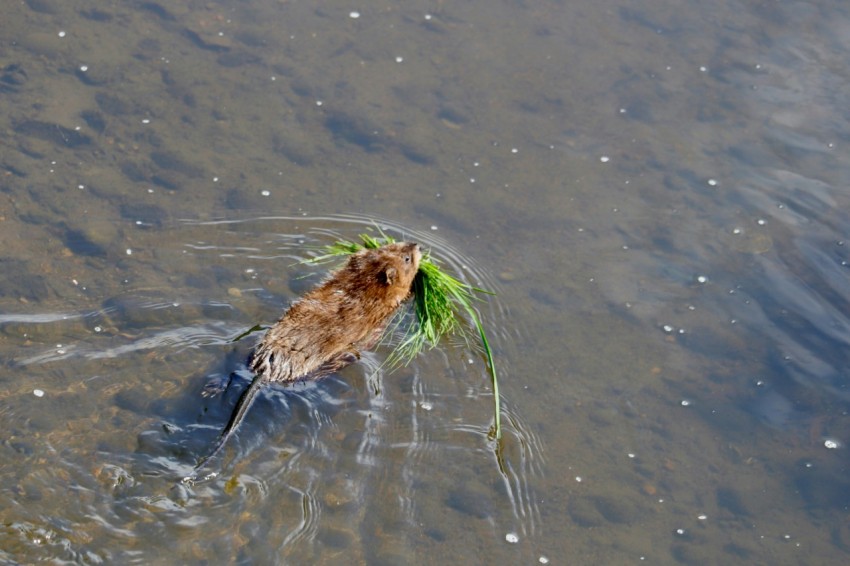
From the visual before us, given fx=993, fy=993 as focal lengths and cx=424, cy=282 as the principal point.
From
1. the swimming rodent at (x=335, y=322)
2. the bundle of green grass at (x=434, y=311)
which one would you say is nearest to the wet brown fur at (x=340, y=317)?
the swimming rodent at (x=335, y=322)

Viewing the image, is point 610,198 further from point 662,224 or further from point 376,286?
point 376,286

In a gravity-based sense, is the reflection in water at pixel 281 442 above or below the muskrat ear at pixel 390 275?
below

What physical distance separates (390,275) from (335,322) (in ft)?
1.70

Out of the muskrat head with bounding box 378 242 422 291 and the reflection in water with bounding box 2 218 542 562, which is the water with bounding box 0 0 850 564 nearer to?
the reflection in water with bounding box 2 218 542 562

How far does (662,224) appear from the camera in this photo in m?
7.91

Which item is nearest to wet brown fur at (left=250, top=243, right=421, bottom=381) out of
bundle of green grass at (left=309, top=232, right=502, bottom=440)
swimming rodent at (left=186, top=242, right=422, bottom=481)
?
swimming rodent at (left=186, top=242, right=422, bottom=481)

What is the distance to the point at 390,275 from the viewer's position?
6562 millimetres

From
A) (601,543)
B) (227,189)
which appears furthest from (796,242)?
(227,189)

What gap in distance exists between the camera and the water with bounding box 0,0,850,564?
5750 mm

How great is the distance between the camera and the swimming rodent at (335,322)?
602 cm

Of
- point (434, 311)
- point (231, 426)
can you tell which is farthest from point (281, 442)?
point (434, 311)

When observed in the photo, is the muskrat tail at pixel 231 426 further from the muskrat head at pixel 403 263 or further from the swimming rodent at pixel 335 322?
the muskrat head at pixel 403 263

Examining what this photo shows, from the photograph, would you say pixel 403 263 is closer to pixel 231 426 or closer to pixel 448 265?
pixel 448 265

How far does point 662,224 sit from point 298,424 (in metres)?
3.51
